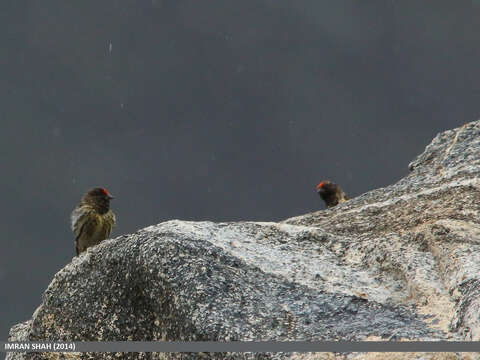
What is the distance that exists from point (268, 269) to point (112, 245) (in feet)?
5.56

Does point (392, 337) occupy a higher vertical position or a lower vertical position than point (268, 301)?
lower

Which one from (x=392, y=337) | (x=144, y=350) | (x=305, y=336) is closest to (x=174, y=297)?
(x=144, y=350)

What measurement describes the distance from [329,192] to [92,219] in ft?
32.2

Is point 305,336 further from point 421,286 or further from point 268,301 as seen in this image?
point 421,286

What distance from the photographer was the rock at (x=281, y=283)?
682 centimetres

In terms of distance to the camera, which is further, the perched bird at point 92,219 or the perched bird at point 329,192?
the perched bird at point 329,192

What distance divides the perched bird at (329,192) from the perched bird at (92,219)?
9049 mm

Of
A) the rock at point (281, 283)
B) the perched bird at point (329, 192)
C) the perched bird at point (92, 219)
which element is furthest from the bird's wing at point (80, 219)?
the perched bird at point (329, 192)

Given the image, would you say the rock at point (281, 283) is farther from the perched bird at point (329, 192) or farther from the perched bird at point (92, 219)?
the perched bird at point (329, 192)

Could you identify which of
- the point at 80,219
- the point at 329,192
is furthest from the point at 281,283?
the point at 329,192

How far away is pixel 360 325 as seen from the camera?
6.83 meters

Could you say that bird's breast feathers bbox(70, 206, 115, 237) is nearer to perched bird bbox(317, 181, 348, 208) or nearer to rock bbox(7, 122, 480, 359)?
rock bbox(7, 122, 480, 359)

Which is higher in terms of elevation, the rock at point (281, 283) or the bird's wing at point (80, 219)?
the bird's wing at point (80, 219)

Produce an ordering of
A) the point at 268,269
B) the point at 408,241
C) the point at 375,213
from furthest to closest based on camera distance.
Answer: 1. the point at 375,213
2. the point at 408,241
3. the point at 268,269
